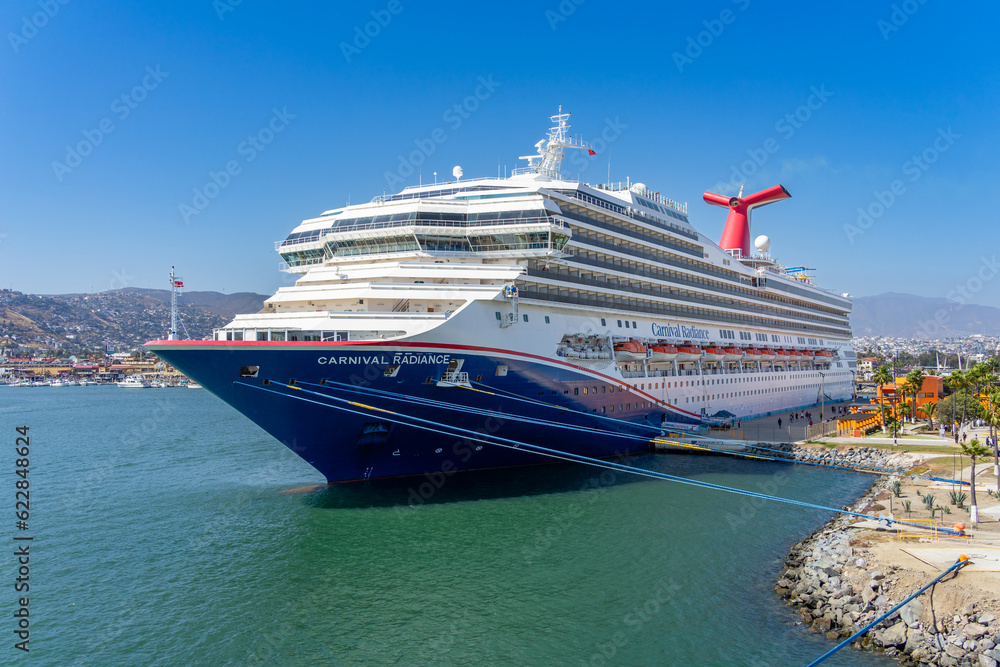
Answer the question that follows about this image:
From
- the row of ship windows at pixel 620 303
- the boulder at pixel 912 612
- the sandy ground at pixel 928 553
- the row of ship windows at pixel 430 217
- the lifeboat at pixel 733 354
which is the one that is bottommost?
the boulder at pixel 912 612

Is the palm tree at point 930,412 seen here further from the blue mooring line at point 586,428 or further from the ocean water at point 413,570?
the ocean water at point 413,570

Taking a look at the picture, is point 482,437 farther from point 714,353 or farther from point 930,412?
point 930,412

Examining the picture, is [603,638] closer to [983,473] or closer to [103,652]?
[103,652]

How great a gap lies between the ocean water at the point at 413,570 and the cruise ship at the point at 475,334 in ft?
7.86

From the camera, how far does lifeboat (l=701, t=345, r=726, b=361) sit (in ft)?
116

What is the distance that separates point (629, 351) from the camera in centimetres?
2794

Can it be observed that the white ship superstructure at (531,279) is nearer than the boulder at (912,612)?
No

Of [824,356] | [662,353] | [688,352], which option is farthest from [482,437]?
[824,356]

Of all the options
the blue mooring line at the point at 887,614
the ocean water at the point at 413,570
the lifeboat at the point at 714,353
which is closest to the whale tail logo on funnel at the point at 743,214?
the lifeboat at the point at 714,353

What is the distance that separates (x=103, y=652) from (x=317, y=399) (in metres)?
8.40

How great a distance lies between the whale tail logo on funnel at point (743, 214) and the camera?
164ft

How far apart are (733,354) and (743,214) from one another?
1745cm

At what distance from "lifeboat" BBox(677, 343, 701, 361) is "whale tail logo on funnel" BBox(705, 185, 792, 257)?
19.5 metres

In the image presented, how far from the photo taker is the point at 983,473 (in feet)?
80.6
